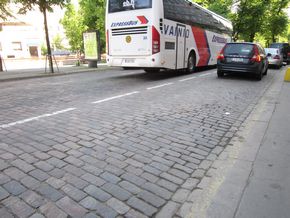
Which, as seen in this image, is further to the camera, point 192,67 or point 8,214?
point 192,67

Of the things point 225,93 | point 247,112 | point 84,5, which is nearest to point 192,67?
point 225,93

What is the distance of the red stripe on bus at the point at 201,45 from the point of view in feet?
48.4

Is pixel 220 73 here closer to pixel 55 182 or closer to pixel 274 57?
pixel 274 57

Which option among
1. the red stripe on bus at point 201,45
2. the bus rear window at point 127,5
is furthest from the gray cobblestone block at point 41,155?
the red stripe on bus at point 201,45

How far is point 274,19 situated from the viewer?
137 feet

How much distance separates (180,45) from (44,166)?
429 inches

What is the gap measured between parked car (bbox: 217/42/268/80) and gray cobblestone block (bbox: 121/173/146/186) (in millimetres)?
9946

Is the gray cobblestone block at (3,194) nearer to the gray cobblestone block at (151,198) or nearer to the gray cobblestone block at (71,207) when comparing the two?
the gray cobblestone block at (71,207)

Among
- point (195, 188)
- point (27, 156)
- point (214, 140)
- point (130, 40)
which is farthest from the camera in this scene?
point (130, 40)

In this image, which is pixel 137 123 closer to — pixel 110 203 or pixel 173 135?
pixel 173 135

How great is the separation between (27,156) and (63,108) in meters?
2.88

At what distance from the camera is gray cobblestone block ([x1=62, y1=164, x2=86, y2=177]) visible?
3.14 metres

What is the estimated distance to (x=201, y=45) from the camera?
15531 millimetres

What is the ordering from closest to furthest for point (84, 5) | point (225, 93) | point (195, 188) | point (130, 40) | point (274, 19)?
point (195, 188) < point (225, 93) < point (130, 40) < point (84, 5) < point (274, 19)
